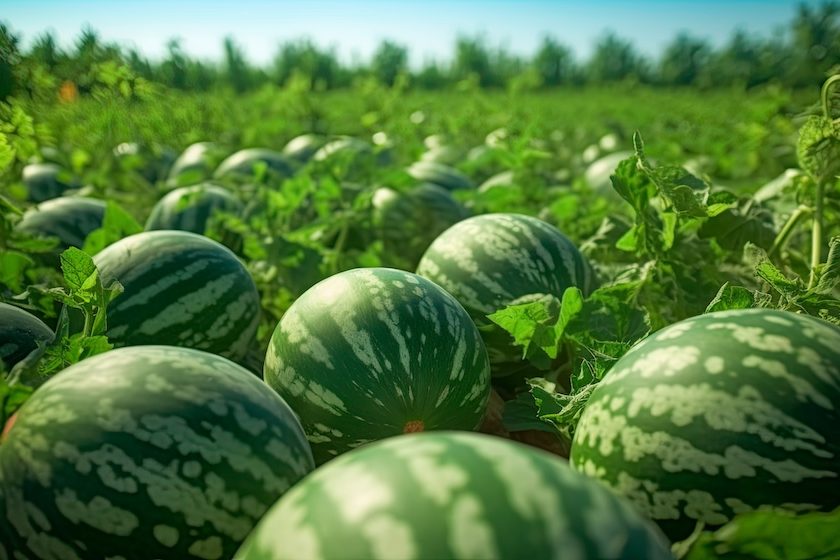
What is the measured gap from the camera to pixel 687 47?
2712 inches

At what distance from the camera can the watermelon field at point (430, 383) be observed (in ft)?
3.75

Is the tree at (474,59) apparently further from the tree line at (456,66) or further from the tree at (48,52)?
the tree at (48,52)

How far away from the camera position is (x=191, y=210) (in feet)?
14.5

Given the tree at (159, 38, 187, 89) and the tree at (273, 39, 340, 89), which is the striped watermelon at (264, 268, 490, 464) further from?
the tree at (273, 39, 340, 89)

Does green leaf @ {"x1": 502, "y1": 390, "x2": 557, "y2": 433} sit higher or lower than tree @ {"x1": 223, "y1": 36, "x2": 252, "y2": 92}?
lower

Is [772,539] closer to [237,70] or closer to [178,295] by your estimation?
[178,295]

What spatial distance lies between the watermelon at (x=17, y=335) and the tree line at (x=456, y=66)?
2.94ft

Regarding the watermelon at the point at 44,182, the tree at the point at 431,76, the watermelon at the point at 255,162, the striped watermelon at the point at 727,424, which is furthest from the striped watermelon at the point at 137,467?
the tree at the point at 431,76

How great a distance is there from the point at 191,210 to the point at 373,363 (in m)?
2.62

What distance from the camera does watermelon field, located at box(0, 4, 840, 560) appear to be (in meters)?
1.14

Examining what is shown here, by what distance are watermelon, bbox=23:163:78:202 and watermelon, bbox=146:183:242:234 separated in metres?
1.65

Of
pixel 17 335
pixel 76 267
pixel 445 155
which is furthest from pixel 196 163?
pixel 76 267

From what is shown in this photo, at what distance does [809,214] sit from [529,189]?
218 cm

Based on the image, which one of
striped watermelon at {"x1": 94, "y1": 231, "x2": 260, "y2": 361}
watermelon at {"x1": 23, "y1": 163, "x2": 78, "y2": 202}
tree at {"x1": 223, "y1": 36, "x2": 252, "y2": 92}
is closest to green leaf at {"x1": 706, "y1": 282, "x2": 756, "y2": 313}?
striped watermelon at {"x1": 94, "y1": 231, "x2": 260, "y2": 361}
